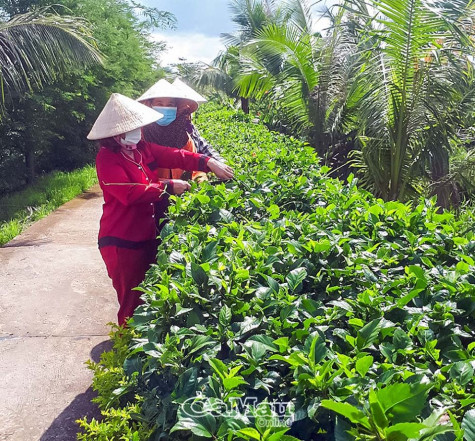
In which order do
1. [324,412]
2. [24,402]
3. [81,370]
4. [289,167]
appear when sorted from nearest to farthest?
1. [324,412]
2. [24,402]
3. [81,370]
4. [289,167]

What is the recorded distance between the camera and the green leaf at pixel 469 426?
110 cm

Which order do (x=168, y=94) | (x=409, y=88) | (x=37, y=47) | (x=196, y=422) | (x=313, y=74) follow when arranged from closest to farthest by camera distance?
(x=196, y=422)
(x=168, y=94)
(x=409, y=88)
(x=313, y=74)
(x=37, y=47)

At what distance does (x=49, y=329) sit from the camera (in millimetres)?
4098

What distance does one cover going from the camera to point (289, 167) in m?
4.12

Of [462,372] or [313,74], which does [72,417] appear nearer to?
[462,372]

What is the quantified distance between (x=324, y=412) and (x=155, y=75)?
71.1 ft

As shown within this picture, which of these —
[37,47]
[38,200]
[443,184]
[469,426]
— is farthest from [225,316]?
[38,200]

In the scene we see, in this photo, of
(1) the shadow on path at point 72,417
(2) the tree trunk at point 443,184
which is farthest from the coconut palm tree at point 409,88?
(1) the shadow on path at point 72,417

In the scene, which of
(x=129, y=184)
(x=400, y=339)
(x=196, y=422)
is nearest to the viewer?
(x=196, y=422)

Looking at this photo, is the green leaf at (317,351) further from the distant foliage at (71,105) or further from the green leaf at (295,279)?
the distant foliage at (71,105)

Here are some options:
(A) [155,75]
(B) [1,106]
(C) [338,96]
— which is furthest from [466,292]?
(A) [155,75]

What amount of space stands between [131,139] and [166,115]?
0.98 metres

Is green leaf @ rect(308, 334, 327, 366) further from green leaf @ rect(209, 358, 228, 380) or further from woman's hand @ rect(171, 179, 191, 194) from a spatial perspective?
woman's hand @ rect(171, 179, 191, 194)

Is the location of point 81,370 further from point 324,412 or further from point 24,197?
point 24,197
